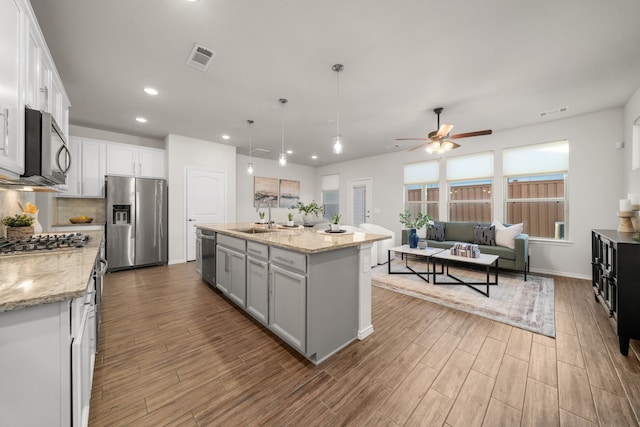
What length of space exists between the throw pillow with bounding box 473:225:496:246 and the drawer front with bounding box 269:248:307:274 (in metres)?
4.14

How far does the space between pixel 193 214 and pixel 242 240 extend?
11.1 ft

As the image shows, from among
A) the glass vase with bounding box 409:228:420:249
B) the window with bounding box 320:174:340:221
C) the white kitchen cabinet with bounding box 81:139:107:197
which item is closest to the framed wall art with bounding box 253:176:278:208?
the window with bounding box 320:174:340:221

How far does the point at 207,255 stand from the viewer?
3.54m

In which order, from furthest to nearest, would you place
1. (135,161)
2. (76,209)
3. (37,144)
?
(135,161)
(76,209)
(37,144)

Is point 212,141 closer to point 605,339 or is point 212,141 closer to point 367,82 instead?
point 367,82

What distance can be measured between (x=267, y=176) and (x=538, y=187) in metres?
6.53

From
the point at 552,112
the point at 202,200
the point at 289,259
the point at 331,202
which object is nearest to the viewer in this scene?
the point at 289,259

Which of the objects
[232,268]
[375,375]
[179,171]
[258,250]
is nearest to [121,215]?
[179,171]

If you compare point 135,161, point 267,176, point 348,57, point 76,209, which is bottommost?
point 76,209

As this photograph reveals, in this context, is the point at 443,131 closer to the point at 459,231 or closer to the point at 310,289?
the point at 459,231

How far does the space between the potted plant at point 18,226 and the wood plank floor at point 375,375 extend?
1117 millimetres

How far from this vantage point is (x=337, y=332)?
2.03m

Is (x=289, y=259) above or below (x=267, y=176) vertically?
below

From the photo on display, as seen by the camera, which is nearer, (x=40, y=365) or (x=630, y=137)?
(x=40, y=365)
